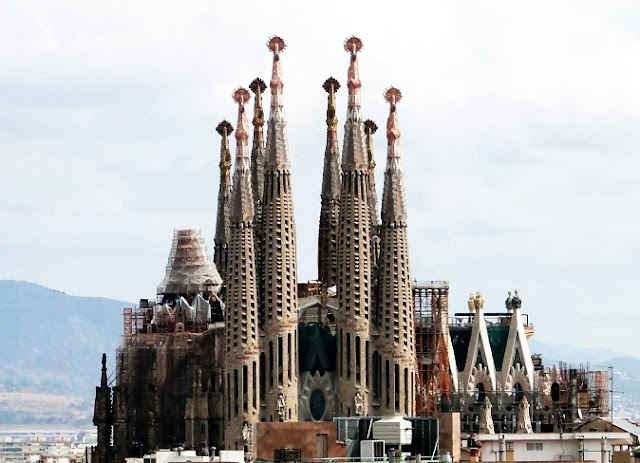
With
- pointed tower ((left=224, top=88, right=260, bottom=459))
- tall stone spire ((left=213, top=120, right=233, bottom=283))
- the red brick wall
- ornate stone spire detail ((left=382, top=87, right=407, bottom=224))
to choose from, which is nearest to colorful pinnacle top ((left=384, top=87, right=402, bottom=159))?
ornate stone spire detail ((left=382, top=87, right=407, bottom=224))

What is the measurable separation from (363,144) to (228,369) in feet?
51.3

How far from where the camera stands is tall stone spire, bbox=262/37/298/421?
14588cm

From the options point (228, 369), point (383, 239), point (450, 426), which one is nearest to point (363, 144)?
point (383, 239)

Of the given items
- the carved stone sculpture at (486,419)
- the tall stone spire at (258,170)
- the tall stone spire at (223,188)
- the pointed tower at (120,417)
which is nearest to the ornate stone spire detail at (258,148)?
the tall stone spire at (258,170)

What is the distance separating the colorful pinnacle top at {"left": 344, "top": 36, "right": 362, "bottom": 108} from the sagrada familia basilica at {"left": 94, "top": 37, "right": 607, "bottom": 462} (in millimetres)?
121

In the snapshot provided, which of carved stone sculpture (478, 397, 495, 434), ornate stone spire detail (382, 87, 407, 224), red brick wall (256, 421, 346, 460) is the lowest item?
red brick wall (256, 421, 346, 460)

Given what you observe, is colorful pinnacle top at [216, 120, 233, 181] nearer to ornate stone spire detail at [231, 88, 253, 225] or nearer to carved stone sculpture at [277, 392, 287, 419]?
ornate stone spire detail at [231, 88, 253, 225]

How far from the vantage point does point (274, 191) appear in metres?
147

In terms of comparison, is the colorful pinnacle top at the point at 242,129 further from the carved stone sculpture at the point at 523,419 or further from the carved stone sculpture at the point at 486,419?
the carved stone sculpture at the point at 523,419

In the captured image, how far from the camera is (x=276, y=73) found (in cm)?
14988

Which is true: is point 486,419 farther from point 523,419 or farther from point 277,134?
point 277,134

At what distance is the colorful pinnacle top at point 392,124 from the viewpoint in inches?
5930

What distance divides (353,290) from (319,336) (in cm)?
494

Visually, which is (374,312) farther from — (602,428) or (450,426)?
(450,426)
